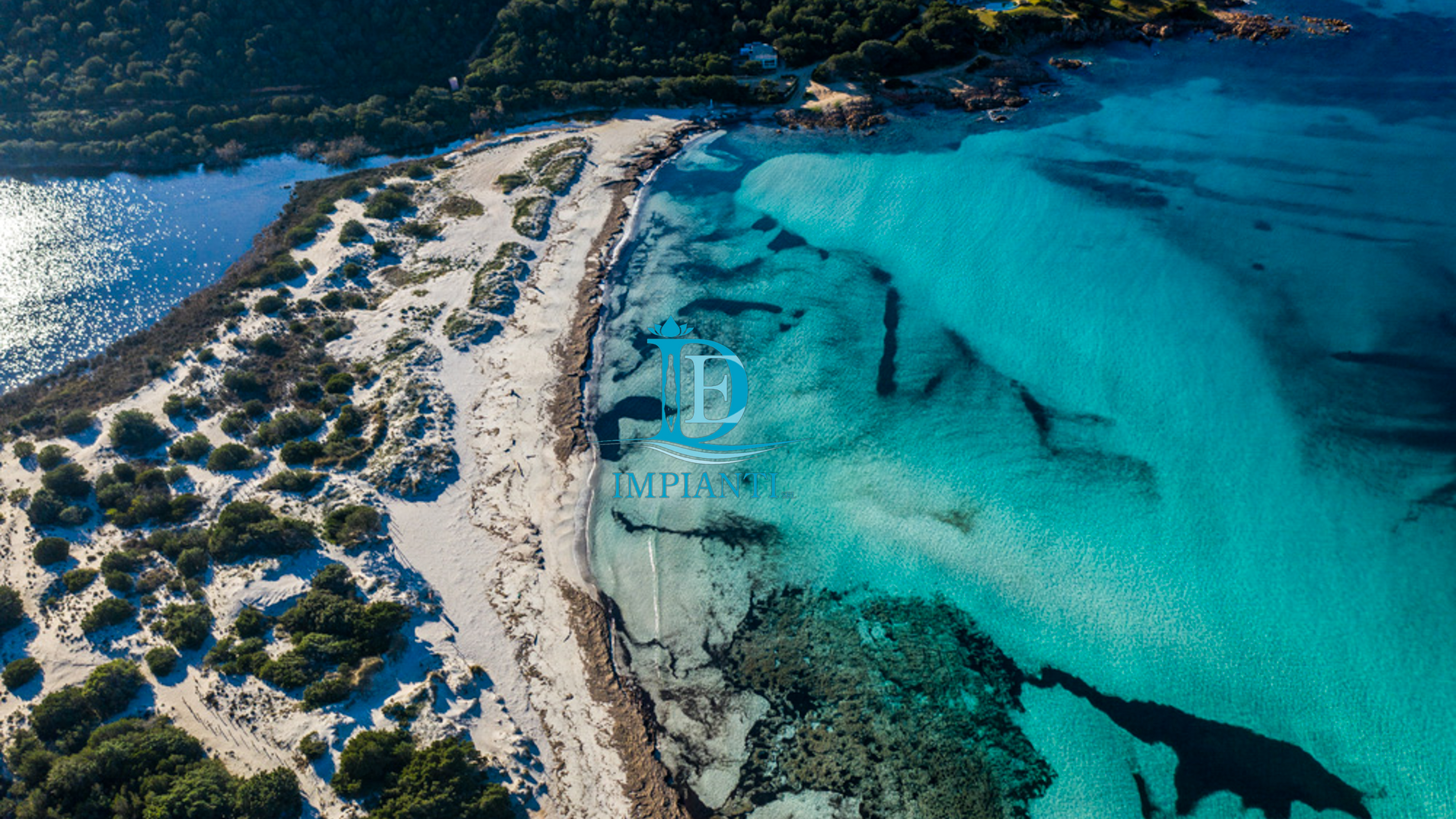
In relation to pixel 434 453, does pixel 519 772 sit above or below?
below

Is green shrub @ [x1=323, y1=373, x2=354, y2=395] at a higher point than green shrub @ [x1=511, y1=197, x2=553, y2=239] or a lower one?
lower

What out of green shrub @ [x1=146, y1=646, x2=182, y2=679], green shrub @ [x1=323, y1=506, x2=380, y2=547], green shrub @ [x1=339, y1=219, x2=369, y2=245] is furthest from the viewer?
green shrub @ [x1=339, y1=219, x2=369, y2=245]

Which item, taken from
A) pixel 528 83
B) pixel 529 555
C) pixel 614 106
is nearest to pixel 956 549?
pixel 529 555

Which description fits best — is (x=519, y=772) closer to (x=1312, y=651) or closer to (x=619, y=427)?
(x=619, y=427)

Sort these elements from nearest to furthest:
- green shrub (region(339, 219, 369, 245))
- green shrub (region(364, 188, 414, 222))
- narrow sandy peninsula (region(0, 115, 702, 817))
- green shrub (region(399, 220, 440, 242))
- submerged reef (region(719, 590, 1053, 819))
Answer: submerged reef (region(719, 590, 1053, 819)) < narrow sandy peninsula (region(0, 115, 702, 817)) < green shrub (region(339, 219, 369, 245)) < green shrub (region(399, 220, 440, 242)) < green shrub (region(364, 188, 414, 222))

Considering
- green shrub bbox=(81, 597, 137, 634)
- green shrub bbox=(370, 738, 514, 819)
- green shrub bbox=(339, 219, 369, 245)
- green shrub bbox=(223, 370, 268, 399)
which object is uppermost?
green shrub bbox=(339, 219, 369, 245)

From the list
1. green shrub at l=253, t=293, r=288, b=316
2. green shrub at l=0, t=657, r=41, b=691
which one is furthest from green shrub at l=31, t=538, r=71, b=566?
green shrub at l=253, t=293, r=288, b=316

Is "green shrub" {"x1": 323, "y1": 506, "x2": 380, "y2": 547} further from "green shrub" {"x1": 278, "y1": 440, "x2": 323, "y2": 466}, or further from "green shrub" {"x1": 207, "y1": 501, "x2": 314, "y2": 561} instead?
"green shrub" {"x1": 278, "y1": 440, "x2": 323, "y2": 466}

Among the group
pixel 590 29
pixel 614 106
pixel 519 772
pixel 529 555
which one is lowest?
pixel 519 772
